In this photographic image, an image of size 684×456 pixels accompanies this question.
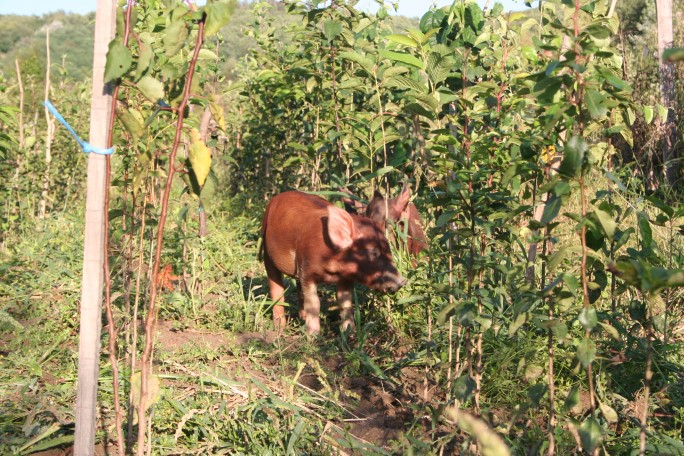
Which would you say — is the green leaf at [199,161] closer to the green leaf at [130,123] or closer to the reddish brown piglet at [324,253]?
the green leaf at [130,123]

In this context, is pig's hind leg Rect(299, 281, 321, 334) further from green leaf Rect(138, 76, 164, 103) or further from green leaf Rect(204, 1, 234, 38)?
green leaf Rect(204, 1, 234, 38)

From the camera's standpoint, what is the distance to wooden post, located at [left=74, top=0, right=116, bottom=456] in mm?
2762

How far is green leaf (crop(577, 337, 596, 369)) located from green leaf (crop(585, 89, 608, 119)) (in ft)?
2.43

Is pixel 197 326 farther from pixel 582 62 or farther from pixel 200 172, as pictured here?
pixel 582 62

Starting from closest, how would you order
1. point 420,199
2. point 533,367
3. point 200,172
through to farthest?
1. point 200,172
2. point 533,367
3. point 420,199

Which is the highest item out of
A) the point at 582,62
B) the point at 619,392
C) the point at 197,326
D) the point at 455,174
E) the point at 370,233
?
the point at 582,62

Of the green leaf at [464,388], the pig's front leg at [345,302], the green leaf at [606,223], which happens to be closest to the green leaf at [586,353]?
the green leaf at [606,223]

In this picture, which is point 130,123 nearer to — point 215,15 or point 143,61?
point 143,61

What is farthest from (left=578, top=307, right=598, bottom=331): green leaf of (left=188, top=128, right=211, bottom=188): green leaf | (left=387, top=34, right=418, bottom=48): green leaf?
(left=387, top=34, right=418, bottom=48): green leaf

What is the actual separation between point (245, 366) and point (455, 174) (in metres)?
1.89

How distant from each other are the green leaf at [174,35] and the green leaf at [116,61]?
0.14 meters

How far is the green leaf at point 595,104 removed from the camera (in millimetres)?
2543

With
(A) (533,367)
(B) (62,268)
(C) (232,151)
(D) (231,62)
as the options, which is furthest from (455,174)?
(D) (231,62)

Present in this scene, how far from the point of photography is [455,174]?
12.6ft
